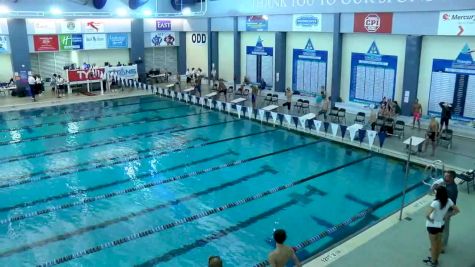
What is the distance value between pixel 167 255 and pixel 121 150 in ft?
19.8

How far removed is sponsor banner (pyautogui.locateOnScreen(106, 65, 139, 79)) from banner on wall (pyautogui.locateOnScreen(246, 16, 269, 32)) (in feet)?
21.7

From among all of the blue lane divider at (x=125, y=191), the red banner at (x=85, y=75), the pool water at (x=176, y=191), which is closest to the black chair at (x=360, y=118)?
the pool water at (x=176, y=191)

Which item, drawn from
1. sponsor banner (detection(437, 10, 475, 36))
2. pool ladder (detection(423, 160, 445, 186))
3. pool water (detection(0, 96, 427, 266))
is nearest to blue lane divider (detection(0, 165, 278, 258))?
pool water (detection(0, 96, 427, 266))

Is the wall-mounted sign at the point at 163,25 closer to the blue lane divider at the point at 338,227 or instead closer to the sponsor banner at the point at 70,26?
the sponsor banner at the point at 70,26

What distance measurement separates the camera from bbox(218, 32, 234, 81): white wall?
22.4m

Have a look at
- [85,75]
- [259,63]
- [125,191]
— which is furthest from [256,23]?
[125,191]

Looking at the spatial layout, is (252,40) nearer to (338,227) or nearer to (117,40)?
(117,40)

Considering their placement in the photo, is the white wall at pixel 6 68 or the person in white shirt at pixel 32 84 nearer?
the person in white shirt at pixel 32 84


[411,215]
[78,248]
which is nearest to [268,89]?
[411,215]

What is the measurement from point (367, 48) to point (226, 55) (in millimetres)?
9039

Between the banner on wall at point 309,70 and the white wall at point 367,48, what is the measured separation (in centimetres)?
93

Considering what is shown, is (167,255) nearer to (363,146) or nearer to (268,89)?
(363,146)

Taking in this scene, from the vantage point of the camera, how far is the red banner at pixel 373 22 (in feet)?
47.8

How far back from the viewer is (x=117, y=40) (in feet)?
74.7
